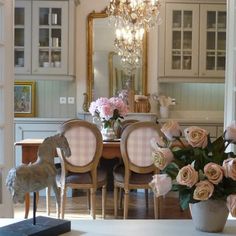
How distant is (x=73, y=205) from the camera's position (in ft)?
16.1

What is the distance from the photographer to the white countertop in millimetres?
1498

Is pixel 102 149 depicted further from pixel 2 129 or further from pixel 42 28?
pixel 42 28

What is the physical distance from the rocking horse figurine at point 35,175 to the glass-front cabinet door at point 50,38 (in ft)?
15.4

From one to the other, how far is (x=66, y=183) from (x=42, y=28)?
2.92 meters

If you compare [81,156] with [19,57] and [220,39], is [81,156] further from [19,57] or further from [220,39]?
[220,39]

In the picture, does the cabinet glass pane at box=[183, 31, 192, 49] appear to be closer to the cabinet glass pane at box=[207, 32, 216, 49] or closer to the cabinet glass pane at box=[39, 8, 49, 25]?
the cabinet glass pane at box=[207, 32, 216, 49]

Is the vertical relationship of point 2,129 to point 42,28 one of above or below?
below

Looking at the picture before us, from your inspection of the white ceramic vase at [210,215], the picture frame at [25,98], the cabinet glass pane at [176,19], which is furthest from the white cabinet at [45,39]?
the white ceramic vase at [210,215]

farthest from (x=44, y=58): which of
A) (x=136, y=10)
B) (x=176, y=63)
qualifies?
(x=176, y=63)

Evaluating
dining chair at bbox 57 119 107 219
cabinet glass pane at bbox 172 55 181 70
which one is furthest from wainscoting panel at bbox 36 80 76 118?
dining chair at bbox 57 119 107 219

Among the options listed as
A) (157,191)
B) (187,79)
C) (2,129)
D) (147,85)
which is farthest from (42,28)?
(157,191)

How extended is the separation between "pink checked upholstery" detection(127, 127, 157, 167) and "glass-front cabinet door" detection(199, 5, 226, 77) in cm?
253

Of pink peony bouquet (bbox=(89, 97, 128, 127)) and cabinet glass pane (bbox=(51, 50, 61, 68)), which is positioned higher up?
cabinet glass pane (bbox=(51, 50, 61, 68))

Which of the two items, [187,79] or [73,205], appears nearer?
[73,205]
